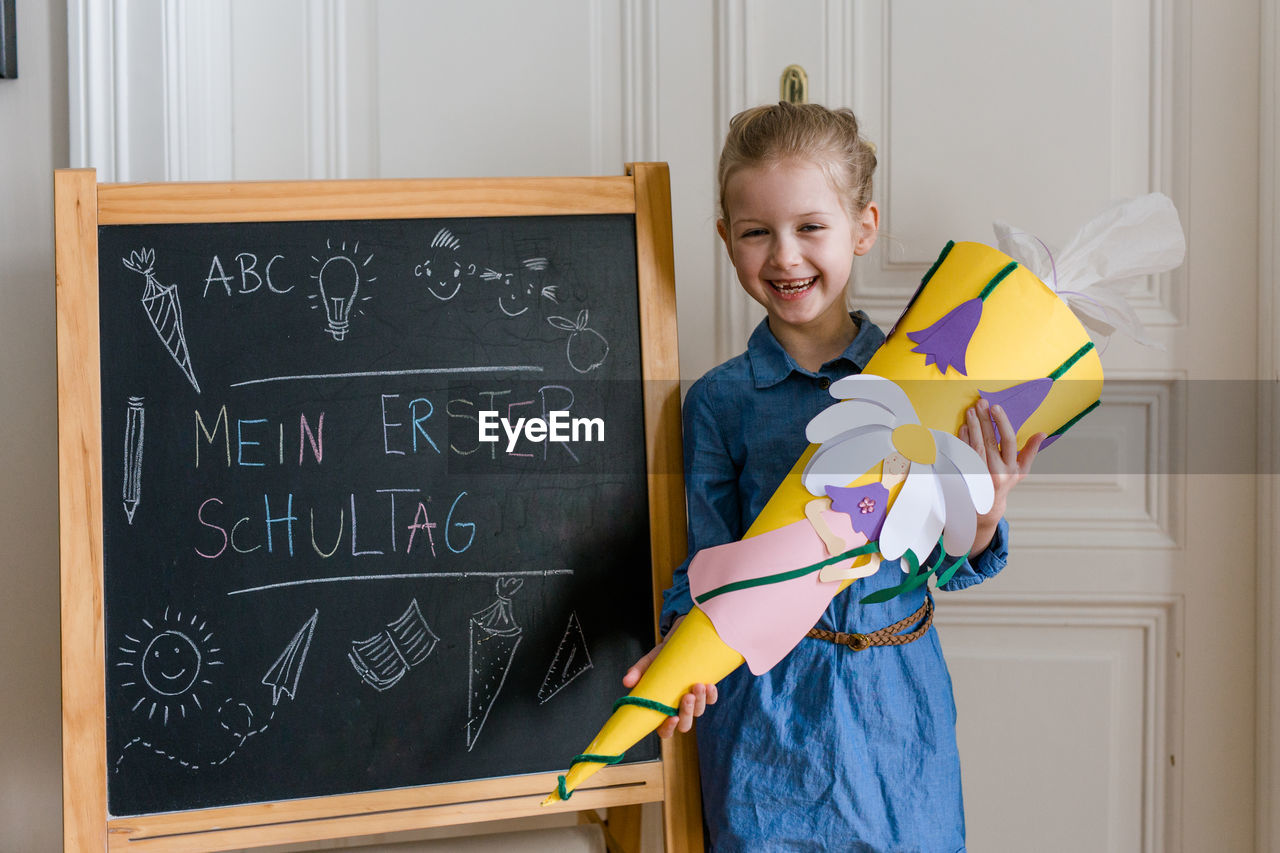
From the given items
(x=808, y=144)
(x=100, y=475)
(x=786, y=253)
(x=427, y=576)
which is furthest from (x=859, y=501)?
(x=100, y=475)

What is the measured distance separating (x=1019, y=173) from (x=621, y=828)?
1164 mm

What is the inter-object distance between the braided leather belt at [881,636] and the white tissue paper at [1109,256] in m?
0.40

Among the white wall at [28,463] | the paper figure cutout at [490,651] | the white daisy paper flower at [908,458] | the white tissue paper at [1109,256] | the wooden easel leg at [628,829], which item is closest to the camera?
the white daisy paper flower at [908,458]

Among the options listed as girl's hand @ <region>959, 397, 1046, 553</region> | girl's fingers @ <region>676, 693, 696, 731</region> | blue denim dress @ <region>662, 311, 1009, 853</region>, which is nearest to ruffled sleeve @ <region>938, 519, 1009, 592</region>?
blue denim dress @ <region>662, 311, 1009, 853</region>

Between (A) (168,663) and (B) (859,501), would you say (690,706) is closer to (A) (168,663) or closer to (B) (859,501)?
(B) (859,501)

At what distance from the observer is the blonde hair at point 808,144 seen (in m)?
1.00

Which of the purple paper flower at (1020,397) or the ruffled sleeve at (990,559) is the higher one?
the purple paper flower at (1020,397)

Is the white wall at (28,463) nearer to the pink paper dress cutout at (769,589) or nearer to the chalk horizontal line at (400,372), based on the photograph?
the chalk horizontal line at (400,372)

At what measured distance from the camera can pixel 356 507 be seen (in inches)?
42.7

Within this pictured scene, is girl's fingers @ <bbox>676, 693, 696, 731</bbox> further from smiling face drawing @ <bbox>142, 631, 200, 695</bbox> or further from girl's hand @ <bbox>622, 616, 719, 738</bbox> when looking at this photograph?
smiling face drawing @ <bbox>142, 631, 200, 695</bbox>

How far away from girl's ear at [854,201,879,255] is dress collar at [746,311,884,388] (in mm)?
99

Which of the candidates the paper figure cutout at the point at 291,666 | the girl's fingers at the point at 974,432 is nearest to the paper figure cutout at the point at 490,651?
the paper figure cutout at the point at 291,666

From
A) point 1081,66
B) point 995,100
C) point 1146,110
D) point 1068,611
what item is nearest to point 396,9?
point 995,100

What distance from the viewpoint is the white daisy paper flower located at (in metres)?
0.88
